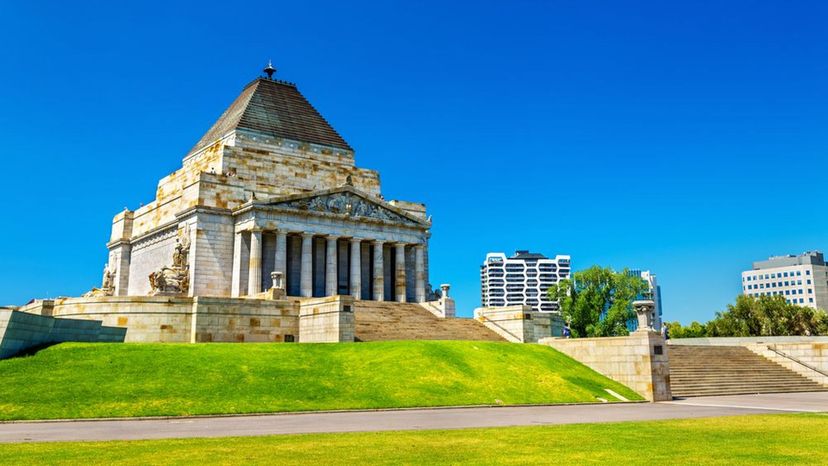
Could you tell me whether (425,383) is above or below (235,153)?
below

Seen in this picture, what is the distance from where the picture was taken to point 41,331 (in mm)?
32031

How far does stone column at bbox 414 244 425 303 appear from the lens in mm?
62875

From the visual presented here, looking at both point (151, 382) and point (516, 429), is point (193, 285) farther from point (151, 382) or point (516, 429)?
point (516, 429)

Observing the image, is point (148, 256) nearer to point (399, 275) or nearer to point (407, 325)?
point (399, 275)

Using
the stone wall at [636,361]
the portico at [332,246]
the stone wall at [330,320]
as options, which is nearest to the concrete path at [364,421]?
the stone wall at [636,361]

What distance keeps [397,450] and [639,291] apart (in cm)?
7028

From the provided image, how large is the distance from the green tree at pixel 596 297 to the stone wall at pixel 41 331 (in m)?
54.6

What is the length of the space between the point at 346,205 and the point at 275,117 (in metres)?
13.3

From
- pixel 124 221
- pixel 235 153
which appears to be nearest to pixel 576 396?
pixel 235 153

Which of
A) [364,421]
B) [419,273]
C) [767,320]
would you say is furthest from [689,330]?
[364,421]

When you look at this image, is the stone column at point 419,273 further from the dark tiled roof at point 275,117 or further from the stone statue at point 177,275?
the stone statue at point 177,275

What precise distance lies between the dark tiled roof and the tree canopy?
48.5 m

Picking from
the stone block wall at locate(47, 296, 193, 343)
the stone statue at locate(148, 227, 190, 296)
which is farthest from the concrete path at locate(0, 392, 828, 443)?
the stone statue at locate(148, 227, 190, 296)

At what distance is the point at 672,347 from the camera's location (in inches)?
1816
